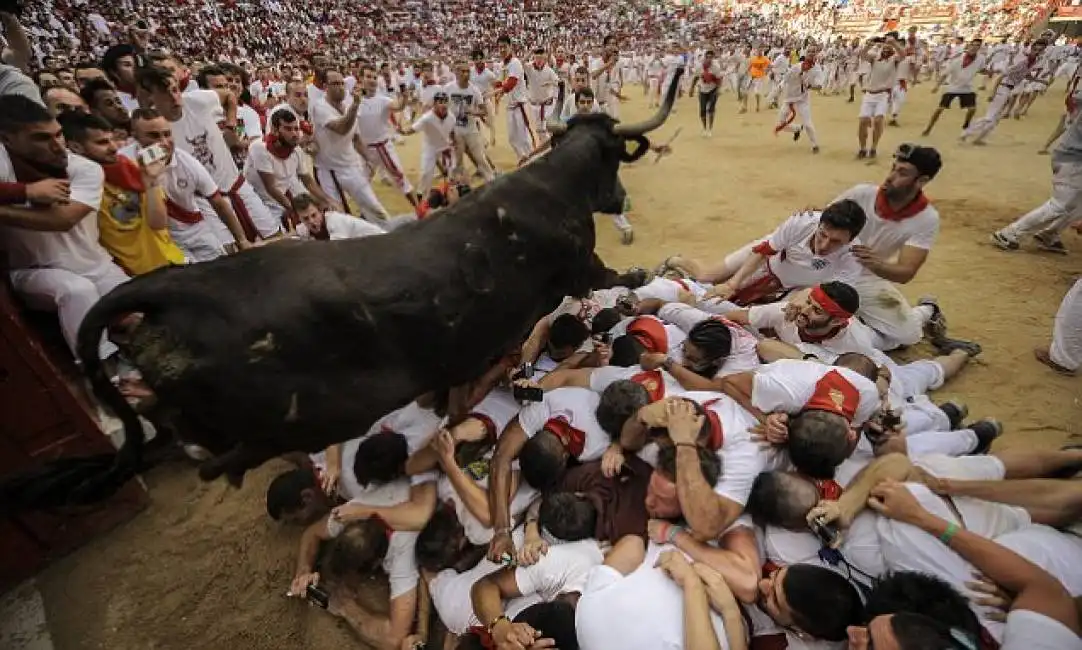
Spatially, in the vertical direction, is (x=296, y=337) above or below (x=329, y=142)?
above

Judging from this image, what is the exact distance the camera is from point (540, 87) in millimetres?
10609

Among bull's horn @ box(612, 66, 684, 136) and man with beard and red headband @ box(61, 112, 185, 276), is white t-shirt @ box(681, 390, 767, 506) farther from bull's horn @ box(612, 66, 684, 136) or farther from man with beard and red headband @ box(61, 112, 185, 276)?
man with beard and red headband @ box(61, 112, 185, 276)

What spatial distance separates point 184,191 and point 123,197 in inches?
27.7

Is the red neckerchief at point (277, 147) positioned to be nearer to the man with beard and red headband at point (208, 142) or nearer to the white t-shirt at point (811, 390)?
the man with beard and red headband at point (208, 142)

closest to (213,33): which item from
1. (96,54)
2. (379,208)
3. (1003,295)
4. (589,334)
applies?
(96,54)

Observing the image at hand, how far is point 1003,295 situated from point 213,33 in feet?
89.4

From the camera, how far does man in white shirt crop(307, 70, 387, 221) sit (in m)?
6.64

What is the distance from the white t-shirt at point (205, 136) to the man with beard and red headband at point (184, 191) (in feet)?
2.45

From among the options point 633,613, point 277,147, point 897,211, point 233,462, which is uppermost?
point 277,147

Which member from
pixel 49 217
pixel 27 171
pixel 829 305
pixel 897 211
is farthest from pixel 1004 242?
pixel 27 171

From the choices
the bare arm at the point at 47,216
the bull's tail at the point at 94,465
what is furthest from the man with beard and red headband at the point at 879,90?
the bull's tail at the point at 94,465

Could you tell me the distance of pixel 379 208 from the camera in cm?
693

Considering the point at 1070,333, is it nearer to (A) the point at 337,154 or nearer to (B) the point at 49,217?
(B) the point at 49,217

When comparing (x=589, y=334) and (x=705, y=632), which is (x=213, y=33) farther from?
(x=705, y=632)
